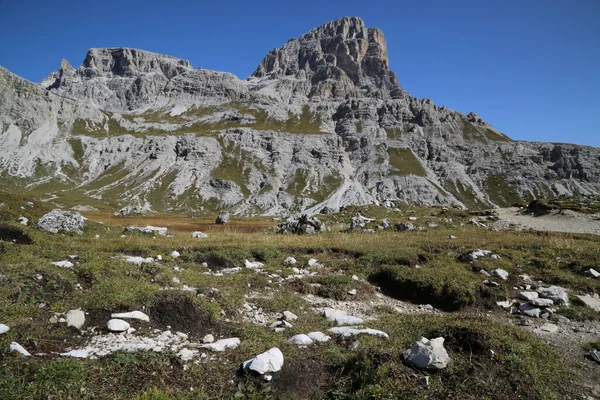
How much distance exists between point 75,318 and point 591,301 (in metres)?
17.7

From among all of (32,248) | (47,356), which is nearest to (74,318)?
(47,356)

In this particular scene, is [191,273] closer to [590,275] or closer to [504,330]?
[504,330]

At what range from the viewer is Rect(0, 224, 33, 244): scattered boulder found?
1518cm

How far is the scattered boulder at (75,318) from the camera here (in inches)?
302

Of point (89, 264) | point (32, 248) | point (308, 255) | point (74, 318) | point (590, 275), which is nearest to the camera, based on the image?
point (74, 318)

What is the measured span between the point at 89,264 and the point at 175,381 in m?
7.60

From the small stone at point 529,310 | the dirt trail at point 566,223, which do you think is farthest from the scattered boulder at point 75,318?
the dirt trail at point 566,223

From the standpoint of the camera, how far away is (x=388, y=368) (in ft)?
21.1

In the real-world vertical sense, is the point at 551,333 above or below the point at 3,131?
below

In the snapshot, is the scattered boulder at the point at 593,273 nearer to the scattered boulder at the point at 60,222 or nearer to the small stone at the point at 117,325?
the small stone at the point at 117,325

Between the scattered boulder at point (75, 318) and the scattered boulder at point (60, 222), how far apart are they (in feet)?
53.4

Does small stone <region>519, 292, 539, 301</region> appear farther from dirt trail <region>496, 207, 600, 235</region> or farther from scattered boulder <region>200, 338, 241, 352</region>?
dirt trail <region>496, 207, 600, 235</region>

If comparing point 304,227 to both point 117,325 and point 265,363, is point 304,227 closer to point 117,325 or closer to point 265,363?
point 117,325

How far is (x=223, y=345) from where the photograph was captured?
762cm
